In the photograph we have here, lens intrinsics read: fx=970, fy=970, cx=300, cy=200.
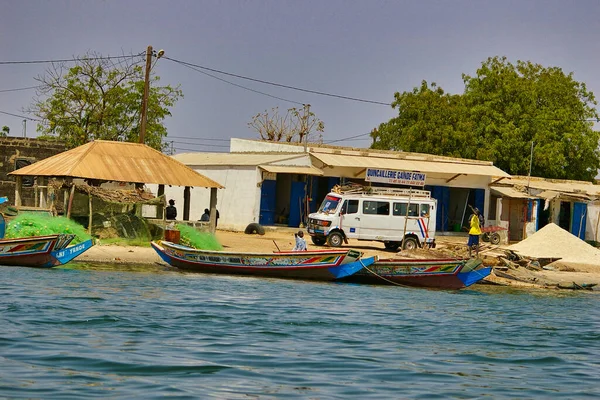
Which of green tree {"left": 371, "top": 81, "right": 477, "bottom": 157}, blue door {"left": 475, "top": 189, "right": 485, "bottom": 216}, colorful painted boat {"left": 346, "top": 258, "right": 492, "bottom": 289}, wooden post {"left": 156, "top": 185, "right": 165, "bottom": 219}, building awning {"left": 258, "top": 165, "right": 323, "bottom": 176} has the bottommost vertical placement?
colorful painted boat {"left": 346, "top": 258, "right": 492, "bottom": 289}

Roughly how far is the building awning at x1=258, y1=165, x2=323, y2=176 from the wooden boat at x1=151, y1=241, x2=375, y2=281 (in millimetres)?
11747

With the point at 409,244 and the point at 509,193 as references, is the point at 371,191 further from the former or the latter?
the point at 509,193

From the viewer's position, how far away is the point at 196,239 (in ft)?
103

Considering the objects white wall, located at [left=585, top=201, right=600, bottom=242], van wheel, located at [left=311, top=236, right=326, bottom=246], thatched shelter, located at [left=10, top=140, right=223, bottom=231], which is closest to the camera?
thatched shelter, located at [left=10, top=140, right=223, bottom=231]

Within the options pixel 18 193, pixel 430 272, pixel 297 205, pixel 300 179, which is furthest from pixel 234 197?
pixel 430 272

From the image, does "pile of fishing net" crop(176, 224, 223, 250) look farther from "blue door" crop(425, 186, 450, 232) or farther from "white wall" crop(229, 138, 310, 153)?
"blue door" crop(425, 186, 450, 232)

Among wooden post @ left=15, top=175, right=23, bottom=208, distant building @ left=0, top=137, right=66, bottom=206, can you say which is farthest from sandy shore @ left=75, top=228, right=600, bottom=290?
distant building @ left=0, top=137, right=66, bottom=206

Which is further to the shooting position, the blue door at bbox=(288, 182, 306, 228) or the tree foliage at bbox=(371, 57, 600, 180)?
the tree foliage at bbox=(371, 57, 600, 180)

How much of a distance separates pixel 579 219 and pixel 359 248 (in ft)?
47.3

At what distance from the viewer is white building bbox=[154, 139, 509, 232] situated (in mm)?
40000

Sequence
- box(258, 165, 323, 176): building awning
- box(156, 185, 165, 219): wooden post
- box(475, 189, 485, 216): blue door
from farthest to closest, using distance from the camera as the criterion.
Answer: box(475, 189, 485, 216): blue door
box(258, 165, 323, 176): building awning
box(156, 185, 165, 219): wooden post

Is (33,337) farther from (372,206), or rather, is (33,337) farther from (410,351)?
(372,206)

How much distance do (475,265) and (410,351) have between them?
36.5 feet

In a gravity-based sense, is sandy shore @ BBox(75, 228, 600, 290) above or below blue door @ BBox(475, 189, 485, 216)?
below
